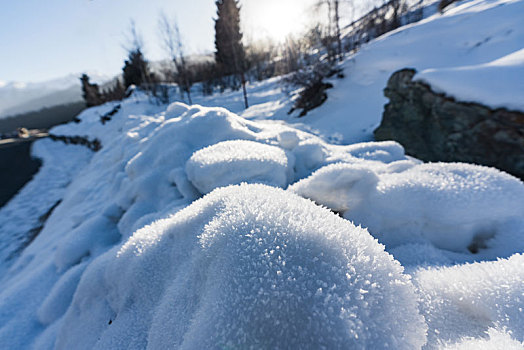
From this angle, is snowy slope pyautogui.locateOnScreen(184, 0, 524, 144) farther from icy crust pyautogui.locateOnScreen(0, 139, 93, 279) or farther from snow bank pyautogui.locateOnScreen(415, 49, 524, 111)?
icy crust pyautogui.locateOnScreen(0, 139, 93, 279)

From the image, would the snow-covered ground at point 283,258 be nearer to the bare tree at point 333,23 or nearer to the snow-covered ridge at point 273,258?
the snow-covered ridge at point 273,258

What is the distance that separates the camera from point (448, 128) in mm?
2900

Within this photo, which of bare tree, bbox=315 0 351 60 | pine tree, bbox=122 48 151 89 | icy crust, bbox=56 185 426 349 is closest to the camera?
icy crust, bbox=56 185 426 349

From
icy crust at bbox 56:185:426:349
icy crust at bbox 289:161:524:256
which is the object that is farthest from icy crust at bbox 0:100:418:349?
icy crust at bbox 56:185:426:349

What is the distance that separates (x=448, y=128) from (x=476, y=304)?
3.08 meters

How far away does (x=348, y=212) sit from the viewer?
1.20 m

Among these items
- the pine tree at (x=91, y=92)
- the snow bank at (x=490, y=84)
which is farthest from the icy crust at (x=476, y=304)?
the pine tree at (x=91, y=92)

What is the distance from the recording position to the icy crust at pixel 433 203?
3.33ft

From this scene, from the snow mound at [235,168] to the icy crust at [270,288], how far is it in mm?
573

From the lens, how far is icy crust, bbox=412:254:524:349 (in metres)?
0.62

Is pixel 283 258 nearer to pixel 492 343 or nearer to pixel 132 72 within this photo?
pixel 492 343

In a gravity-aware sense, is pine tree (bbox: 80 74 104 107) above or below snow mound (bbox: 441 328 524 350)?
above

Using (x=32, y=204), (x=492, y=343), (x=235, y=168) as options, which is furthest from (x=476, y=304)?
(x=32, y=204)

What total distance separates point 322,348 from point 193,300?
43 cm
